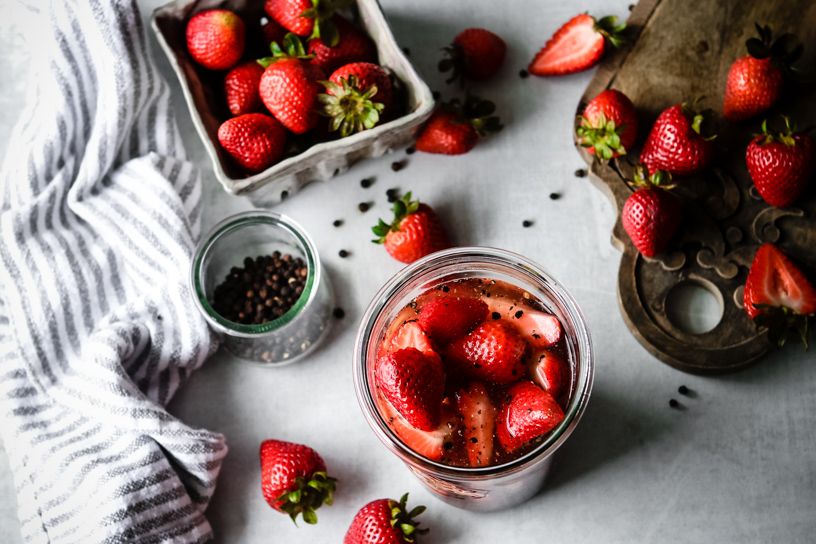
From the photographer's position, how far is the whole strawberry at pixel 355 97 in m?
1.14

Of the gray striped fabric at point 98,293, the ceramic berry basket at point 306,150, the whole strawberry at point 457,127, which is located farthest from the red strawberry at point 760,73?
the gray striped fabric at point 98,293

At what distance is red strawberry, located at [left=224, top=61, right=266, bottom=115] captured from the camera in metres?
1.22


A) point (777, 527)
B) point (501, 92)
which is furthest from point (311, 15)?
point (777, 527)

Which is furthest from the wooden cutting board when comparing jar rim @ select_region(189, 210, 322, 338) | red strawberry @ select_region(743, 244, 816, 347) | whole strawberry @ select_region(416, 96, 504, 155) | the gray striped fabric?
the gray striped fabric

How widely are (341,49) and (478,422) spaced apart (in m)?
0.78

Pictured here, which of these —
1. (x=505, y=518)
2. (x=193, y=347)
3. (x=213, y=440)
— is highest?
(x=193, y=347)

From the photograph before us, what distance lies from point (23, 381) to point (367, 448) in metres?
0.65

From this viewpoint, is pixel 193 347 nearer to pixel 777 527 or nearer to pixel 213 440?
pixel 213 440

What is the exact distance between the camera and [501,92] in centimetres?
133

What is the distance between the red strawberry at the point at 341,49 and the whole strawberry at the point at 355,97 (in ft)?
0.20

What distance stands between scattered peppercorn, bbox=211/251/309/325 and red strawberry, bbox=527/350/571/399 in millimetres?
533

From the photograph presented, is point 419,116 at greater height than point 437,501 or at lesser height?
greater

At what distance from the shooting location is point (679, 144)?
1.13m

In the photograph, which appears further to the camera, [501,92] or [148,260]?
[501,92]
